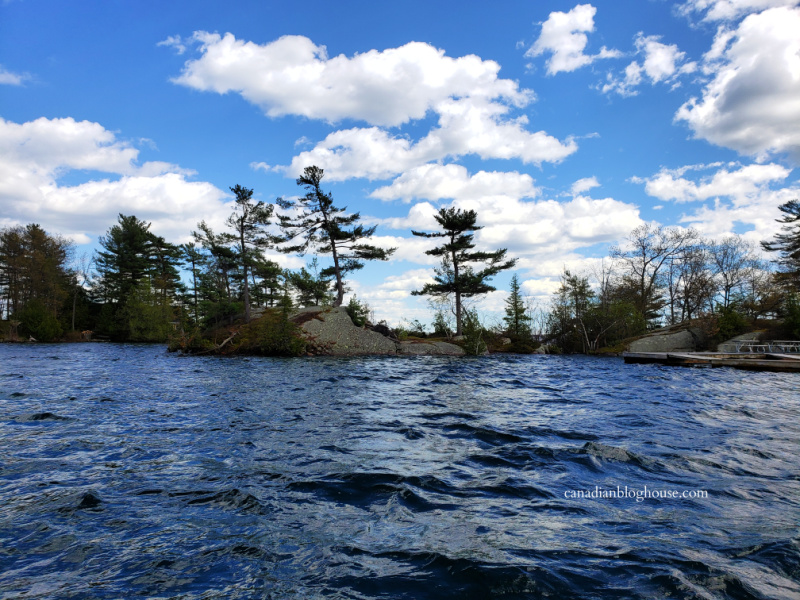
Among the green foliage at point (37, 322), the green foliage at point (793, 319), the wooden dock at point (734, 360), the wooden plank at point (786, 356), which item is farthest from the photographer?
the green foliage at point (37, 322)

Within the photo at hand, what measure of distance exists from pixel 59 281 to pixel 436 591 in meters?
62.8

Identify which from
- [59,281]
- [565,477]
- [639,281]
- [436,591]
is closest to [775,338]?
[639,281]

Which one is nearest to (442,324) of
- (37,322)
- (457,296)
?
(457,296)

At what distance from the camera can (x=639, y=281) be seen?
45.8 metres

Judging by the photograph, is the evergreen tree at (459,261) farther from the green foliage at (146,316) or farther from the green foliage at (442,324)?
the green foliage at (146,316)

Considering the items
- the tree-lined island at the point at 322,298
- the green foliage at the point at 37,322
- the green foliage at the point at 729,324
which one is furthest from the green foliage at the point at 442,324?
the green foliage at the point at 37,322

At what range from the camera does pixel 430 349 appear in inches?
1275

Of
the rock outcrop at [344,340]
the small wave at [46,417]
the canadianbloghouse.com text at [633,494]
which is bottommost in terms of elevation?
the canadianbloghouse.com text at [633,494]

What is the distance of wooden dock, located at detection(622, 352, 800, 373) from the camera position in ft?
65.5

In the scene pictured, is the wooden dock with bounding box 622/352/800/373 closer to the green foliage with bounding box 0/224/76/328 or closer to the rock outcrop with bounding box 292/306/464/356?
the rock outcrop with bounding box 292/306/464/356

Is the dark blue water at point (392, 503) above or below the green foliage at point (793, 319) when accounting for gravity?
below

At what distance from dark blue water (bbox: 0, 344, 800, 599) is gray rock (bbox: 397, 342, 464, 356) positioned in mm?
22420

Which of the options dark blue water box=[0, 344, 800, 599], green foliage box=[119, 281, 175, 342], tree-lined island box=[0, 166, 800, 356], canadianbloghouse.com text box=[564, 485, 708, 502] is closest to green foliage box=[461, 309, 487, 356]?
tree-lined island box=[0, 166, 800, 356]

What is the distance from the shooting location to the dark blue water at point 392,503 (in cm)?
286
